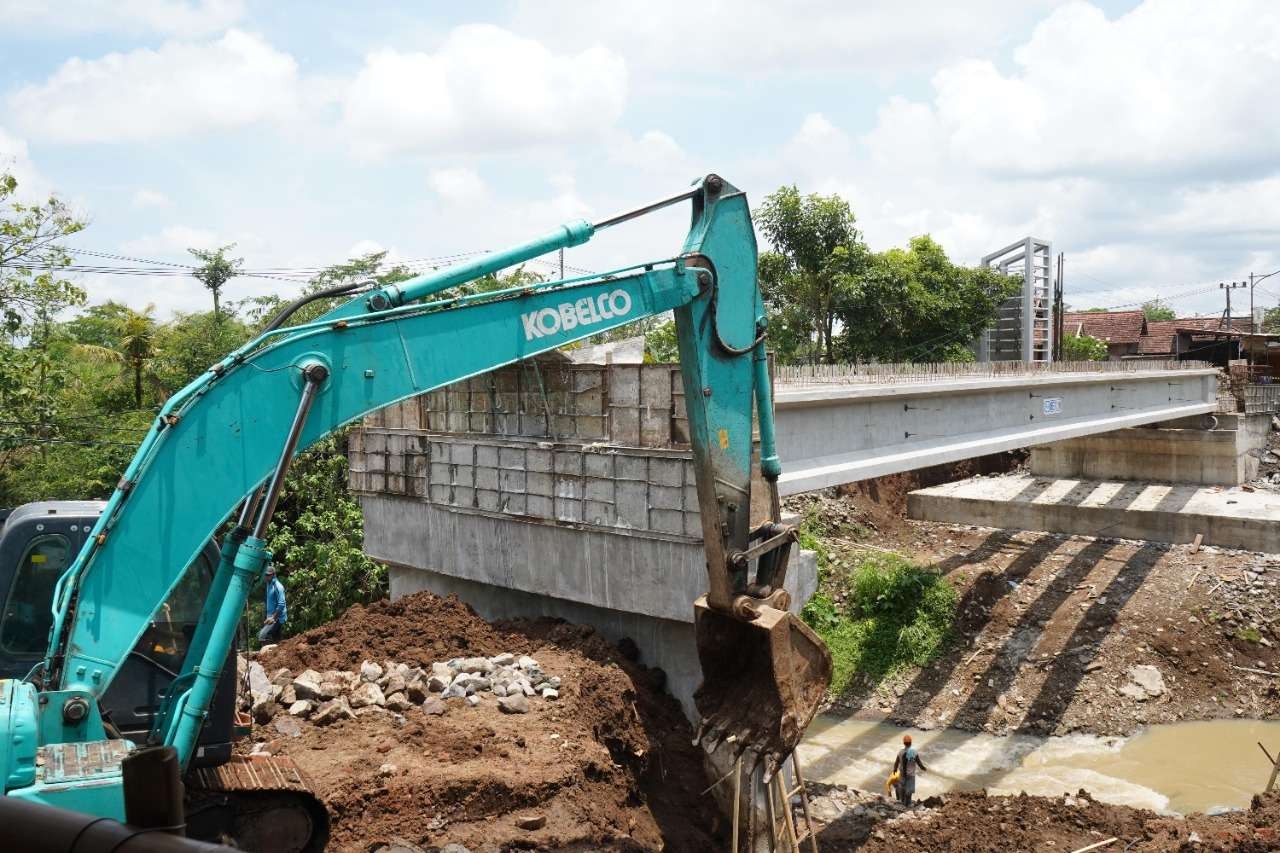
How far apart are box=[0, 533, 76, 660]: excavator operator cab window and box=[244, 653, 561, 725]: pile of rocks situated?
3746mm

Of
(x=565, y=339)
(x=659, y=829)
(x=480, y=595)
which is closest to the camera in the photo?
(x=565, y=339)

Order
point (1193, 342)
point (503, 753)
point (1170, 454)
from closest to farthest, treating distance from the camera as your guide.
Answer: point (503, 753)
point (1170, 454)
point (1193, 342)

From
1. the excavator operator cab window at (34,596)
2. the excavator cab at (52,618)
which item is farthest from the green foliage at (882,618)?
the excavator operator cab window at (34,596)

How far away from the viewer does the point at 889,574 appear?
75.6 feet

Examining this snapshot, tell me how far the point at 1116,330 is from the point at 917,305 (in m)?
30.6

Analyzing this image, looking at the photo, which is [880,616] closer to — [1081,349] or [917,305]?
[917,305]

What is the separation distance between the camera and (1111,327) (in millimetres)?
54406

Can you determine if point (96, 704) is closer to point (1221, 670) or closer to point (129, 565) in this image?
point (129, 565)

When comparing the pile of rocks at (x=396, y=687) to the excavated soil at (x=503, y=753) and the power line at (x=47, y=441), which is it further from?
the power line at (x=47, y=441)

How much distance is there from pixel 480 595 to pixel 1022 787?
9.27 metres

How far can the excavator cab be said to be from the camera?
745cm

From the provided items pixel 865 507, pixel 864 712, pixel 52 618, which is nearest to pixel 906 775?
pixel 864 712

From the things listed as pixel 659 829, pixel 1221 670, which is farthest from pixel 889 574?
pixel 659 829

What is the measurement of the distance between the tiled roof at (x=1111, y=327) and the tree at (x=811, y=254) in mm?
28313
